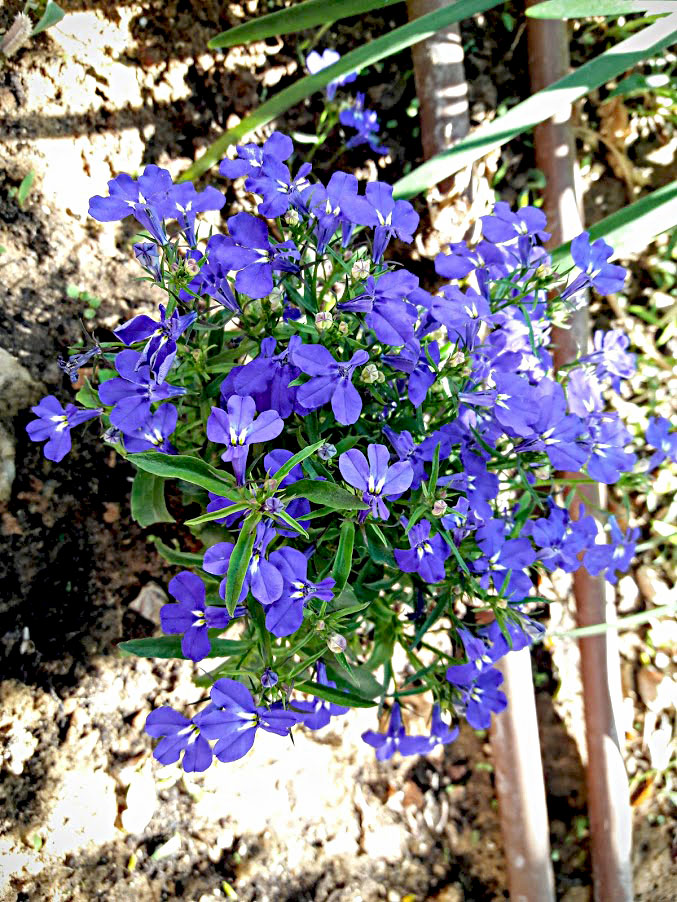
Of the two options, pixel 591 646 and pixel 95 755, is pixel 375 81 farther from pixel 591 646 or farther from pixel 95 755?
pixel 95 755

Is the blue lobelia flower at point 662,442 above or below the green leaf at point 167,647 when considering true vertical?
above

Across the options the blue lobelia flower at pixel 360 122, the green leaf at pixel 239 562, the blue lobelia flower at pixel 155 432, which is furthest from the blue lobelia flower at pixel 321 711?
the blue lobelia flower at pixel 360 122

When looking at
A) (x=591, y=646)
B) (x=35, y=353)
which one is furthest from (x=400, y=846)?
(x=35, y=353)

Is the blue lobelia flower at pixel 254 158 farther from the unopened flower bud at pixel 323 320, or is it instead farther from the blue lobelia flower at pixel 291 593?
the blue lobelia flower at pixel 291 593

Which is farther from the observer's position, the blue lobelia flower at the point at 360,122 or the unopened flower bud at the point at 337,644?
the blue lobelia flower at the point at 360,122

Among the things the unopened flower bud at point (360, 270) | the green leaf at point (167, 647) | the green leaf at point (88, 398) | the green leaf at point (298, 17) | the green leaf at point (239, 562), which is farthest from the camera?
the green leaf at point (298, 17)
